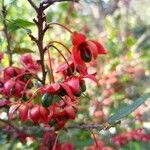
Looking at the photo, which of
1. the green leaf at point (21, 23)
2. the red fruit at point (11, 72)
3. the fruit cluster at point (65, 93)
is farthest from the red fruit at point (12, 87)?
the green leaf at point (21, 23)

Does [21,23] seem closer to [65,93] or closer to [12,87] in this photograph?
[12,87]

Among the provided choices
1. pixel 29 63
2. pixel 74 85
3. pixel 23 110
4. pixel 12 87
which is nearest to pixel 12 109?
pixel 23 110

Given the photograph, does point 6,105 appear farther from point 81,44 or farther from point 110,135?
point 110,135

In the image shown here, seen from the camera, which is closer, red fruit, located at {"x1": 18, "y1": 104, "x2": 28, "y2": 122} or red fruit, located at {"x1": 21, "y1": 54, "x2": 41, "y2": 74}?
red fruit, located at {"x1": 18, "y1": 104, "x2": 28, "y2": 122}

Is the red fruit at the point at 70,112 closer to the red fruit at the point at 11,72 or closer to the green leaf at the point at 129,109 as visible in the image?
the green leaf at the point at 129,109

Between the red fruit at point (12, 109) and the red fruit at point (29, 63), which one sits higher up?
the red fruit at point (29, 63)

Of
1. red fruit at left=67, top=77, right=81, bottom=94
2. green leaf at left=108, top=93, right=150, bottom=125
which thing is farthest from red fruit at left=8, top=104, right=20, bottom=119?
green leaf at left=108, top=93, right=150, bottom=125

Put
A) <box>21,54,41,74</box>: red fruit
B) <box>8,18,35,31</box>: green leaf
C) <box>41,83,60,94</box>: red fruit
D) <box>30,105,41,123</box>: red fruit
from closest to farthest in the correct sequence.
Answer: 1. <box>41,83,60,94</box>: red fruit
2. <box>30,105,41,123</box>: red fruit
3. <box>8,18,35,31</box>: green leaf
4. <box>21,54,41,74</box>: red fruit

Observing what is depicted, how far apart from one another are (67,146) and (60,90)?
0.80m

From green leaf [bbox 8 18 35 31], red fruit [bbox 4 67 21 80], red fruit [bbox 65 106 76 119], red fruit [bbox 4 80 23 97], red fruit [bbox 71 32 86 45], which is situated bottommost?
red fruit [bbox 65 106 76 119]

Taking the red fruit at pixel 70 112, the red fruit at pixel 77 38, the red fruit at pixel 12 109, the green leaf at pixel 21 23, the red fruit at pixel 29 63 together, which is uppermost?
the green leaf at pixel 21 23

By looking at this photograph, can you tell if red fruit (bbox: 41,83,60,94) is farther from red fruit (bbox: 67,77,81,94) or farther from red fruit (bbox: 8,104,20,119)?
red fruit (bbox: 8,104,20,119)

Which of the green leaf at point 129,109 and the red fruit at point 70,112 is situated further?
the red fruit at point 70,112

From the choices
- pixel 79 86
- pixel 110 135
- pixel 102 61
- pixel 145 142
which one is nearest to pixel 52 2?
pixel 79 86
